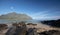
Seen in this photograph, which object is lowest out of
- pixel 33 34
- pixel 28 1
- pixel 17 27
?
pixel 33 34

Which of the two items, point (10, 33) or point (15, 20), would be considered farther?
point (15, 20)

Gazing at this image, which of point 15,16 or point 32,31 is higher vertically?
point 15,16

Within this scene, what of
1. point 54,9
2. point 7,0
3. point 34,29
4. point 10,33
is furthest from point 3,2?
point 54,9

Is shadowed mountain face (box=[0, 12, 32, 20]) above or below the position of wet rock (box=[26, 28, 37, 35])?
above

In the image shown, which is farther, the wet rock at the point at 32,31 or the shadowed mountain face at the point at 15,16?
the shadowed mountain face at the point at 15,16

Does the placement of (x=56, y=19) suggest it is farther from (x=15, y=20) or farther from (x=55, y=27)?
(x=15, y=20)

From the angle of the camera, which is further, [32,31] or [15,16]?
[15,16]

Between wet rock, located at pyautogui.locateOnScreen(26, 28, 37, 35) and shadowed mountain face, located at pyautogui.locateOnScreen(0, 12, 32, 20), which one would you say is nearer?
wet rock, located at pyautogui.locateOnScreen(26, 28, 37, 35)

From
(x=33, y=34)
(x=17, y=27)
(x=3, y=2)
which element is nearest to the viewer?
(x=33, y=34)

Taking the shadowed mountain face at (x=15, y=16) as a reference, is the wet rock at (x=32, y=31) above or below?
below

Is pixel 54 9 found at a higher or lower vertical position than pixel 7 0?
lower

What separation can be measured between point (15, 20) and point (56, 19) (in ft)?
4.29

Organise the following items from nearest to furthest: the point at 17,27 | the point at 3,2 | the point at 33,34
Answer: the point at 33,34 → the point at 17,27 → the point at 3,2

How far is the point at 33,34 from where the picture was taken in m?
3.26
